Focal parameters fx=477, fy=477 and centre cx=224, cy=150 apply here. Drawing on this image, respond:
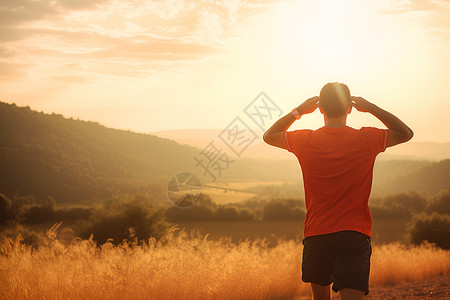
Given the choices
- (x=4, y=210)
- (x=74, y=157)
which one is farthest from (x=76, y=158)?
(x=4, y=210)

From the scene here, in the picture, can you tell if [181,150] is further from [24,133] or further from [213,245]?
[213,245]

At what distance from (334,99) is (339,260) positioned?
3.75ft

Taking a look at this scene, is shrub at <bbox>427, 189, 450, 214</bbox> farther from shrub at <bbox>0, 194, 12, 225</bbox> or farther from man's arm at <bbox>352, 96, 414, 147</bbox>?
shrub at <bbox>0, 194, 12, 225</bbox>

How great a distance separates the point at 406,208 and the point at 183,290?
35.6 m

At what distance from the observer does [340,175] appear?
3.38 metres

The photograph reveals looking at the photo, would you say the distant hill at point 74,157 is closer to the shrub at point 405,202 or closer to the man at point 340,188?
the shrub at point 405,202

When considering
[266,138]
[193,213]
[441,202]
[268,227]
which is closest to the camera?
[266,138]

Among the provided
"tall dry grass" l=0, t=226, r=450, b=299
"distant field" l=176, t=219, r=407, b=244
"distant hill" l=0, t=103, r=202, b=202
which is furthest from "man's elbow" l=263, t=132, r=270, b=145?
"distant hill" l=0, t=103, r=202, b=202

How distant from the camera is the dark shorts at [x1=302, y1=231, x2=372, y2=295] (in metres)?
3.25

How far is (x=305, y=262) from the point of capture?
3.52m

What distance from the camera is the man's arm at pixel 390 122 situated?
3461mm

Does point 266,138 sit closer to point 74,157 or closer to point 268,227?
point 268,227

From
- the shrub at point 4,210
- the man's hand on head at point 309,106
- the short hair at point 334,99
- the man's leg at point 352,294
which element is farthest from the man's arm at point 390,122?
the shrub at point 4,210

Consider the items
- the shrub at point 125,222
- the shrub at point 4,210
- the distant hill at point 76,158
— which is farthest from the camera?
the distant hill at point 76,158
